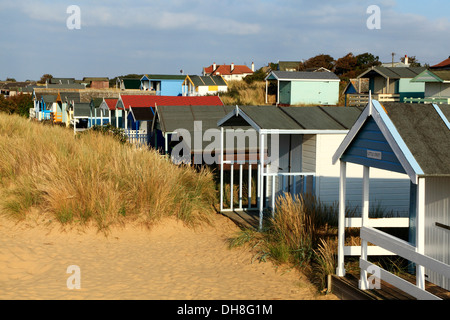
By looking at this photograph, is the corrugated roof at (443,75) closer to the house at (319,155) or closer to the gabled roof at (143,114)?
the gabled roof at (143,114)

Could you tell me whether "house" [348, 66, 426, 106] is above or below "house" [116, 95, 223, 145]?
above

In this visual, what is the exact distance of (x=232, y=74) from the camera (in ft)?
318

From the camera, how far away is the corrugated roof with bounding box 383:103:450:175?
5.65 m

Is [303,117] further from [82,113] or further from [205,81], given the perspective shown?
[205,81]

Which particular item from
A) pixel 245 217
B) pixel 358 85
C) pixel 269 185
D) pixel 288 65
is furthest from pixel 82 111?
pixel 288 65

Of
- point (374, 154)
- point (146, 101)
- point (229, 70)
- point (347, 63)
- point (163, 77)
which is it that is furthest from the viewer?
point (229, 70)

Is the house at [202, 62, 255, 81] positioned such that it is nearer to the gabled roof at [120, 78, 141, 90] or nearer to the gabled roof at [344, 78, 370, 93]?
the gabled roof at [120, 78, 141, 90]

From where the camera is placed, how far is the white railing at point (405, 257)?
548cm

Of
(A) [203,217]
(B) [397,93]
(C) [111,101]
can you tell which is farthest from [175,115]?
(B) [397,93]

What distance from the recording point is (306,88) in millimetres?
45281

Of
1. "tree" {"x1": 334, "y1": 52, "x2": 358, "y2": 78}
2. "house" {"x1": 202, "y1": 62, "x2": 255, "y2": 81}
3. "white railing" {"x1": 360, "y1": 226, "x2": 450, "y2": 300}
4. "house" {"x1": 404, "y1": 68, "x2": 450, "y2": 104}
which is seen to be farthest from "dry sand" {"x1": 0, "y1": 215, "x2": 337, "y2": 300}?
"house" {"x1": 202, "y1": 62, "x2": 255, "y2": 81}

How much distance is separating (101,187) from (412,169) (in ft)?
24.3
